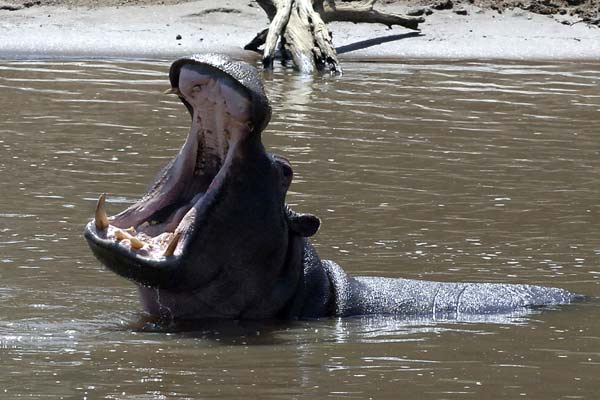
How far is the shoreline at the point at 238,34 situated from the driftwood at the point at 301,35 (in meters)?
0.54

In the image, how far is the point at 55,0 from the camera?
18.2 m

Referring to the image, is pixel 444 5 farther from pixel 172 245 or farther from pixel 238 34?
pixel 172 245

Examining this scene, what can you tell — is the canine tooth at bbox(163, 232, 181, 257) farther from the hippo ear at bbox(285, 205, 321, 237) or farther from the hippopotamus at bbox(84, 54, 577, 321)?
the hippo ear at bbox(285, 205, 321, 237)

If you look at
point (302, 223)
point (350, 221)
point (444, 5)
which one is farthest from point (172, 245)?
point (444, 5)

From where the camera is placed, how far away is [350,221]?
8102mm

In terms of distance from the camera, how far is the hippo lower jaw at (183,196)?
5184 millimetres

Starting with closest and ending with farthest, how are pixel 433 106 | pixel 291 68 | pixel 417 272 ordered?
pixel 417 272 < pixel 433 106 < pixel 291 68

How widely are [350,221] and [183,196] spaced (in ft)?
8.72

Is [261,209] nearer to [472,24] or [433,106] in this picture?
[433,106]

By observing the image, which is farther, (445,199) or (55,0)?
(55,0)

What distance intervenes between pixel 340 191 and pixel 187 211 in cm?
358

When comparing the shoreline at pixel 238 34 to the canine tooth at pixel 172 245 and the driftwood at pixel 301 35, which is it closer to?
the driftwood at pixel 301 35

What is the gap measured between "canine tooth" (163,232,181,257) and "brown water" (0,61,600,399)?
0.33m

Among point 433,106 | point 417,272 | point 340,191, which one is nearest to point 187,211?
point 417,272
